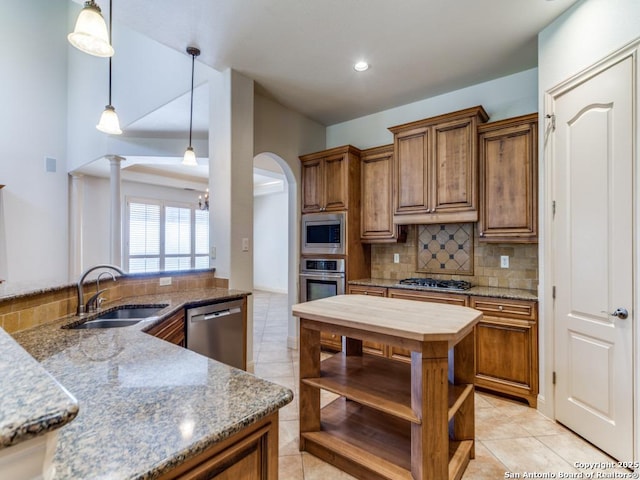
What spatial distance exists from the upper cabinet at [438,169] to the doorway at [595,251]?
72 cm

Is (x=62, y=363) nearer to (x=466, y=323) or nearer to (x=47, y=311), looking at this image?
(x=47, y=311)

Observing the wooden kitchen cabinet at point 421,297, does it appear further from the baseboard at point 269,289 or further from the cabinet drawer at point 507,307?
the baseboard at point 269,289

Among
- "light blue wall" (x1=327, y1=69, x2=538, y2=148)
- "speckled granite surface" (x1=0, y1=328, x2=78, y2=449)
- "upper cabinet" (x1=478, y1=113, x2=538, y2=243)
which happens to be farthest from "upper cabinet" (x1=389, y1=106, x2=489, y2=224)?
"speckled granite surface" (x1=0, y1=328, x2=78, y2=449)

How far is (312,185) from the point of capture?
3990 millimetres

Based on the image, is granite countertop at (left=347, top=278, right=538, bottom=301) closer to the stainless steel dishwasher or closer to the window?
the stainless steel dishwasher

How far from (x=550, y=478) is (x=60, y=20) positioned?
29.1 ft

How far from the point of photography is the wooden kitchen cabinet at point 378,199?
3619mm

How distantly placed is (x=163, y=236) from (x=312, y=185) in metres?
5.55

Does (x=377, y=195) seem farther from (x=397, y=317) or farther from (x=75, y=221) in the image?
(x=75, y=221)

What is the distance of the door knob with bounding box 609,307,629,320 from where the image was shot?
6.00 ft

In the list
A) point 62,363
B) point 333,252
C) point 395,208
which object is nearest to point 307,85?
point 395,208

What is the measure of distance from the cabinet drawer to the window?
21.1 ft

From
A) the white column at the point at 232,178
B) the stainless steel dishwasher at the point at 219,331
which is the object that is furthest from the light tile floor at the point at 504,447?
the white column at the point at 232,178

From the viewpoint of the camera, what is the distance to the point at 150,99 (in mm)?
4000
